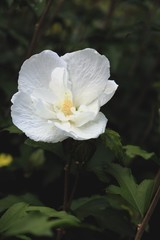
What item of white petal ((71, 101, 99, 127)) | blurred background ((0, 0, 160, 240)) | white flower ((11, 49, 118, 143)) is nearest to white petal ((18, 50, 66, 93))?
white flower ((11, 49, 118, 143))

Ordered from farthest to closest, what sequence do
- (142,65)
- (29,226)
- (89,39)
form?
(142,65) → (89,39) → (29,226)

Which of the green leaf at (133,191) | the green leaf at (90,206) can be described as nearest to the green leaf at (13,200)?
the green leaf at (90,206)

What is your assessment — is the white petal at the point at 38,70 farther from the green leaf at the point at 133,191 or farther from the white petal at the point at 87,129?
the green leaf at the point at 133,191

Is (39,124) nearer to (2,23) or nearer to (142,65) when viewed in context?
(2,23)

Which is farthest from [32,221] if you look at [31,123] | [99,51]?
[99,51]

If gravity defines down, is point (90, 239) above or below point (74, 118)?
below

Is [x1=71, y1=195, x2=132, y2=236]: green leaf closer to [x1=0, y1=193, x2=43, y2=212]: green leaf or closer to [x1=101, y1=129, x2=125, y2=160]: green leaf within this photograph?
[x1=0, y1=193, x2=43, y2=212]: green leaf

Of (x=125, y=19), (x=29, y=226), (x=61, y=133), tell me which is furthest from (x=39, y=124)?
(x=125, y=19)

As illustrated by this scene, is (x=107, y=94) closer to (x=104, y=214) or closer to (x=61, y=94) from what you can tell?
(x=61, y=94)
